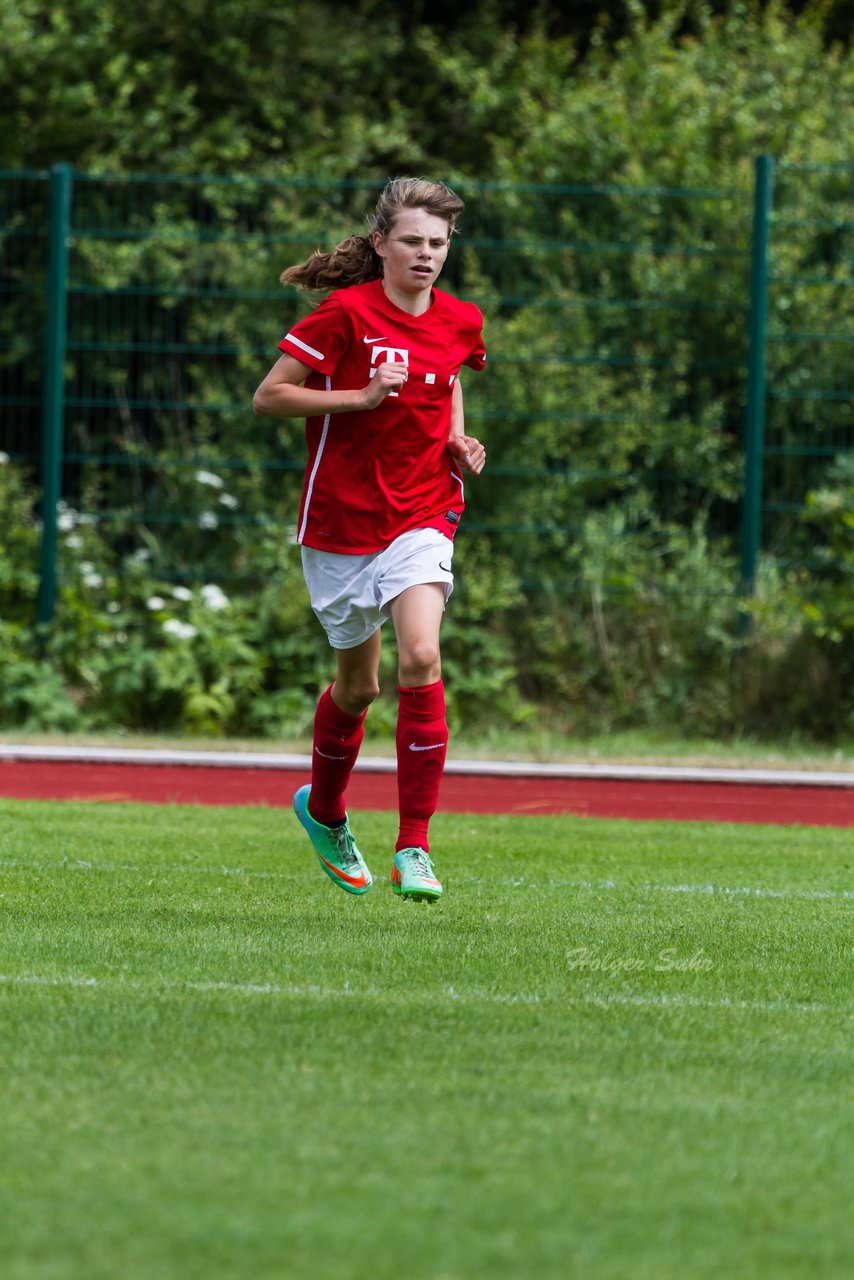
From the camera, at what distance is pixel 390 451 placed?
217 inches

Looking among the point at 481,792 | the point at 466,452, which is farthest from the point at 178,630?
the point at 466,452

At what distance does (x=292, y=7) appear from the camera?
1680 cm

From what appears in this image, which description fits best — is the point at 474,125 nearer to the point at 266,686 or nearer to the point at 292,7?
the point at 292,7

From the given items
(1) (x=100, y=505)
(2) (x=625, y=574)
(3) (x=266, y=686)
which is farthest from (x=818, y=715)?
(1) (x=100, y=505)

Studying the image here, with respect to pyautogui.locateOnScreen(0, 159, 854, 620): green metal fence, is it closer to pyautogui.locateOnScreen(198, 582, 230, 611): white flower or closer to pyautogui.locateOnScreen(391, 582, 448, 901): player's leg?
pyautogui.locateOnScreen(198, 582, 230, 611): white flower

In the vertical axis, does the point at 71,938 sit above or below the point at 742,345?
below

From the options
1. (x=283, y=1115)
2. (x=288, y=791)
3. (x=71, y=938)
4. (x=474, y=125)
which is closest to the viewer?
(x=283, y=1115)

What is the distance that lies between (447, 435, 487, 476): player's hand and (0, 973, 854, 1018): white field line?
1.74 m

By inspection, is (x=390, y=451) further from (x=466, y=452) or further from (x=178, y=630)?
(x=178, y=630)

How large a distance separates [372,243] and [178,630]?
18.0ft

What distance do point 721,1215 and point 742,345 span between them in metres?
9.16

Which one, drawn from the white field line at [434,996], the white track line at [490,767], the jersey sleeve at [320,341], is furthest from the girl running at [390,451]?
the white track line at [490,767]

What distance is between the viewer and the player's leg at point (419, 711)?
5.29m

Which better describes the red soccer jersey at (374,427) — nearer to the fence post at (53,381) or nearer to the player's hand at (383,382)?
the player's hand at (383,382)
